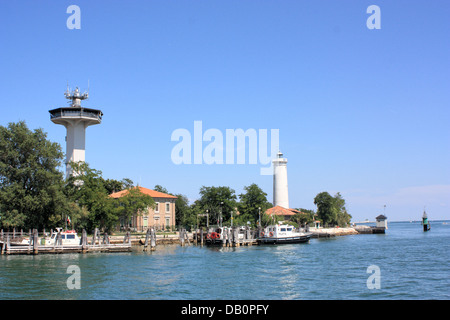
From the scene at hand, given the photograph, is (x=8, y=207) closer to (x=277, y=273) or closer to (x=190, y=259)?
(x=190, y=259)

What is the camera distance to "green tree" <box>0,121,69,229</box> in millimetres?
48031

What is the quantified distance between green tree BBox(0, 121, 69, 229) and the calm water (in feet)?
31.3

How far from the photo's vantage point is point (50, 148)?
51875mm

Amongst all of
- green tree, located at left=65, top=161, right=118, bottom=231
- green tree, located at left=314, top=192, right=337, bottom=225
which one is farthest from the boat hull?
green tree, located at left=314, top=192, right=337, bottom=225

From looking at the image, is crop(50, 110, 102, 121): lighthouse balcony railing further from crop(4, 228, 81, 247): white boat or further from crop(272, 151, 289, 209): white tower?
crop(272, 151, 289, 209): white tower

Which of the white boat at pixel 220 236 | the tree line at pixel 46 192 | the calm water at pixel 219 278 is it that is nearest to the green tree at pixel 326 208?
the white boat at pixel 220 236

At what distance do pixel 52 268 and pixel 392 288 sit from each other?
80.2 feet

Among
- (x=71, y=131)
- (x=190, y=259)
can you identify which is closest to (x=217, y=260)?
(x=190, y=259)

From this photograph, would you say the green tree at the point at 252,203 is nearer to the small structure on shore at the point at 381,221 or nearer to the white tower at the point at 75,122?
the white tower at the point at 75,122

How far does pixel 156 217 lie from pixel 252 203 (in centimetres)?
2048

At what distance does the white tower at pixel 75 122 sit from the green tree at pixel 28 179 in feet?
61.3

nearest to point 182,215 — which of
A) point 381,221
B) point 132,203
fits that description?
point 132,203
